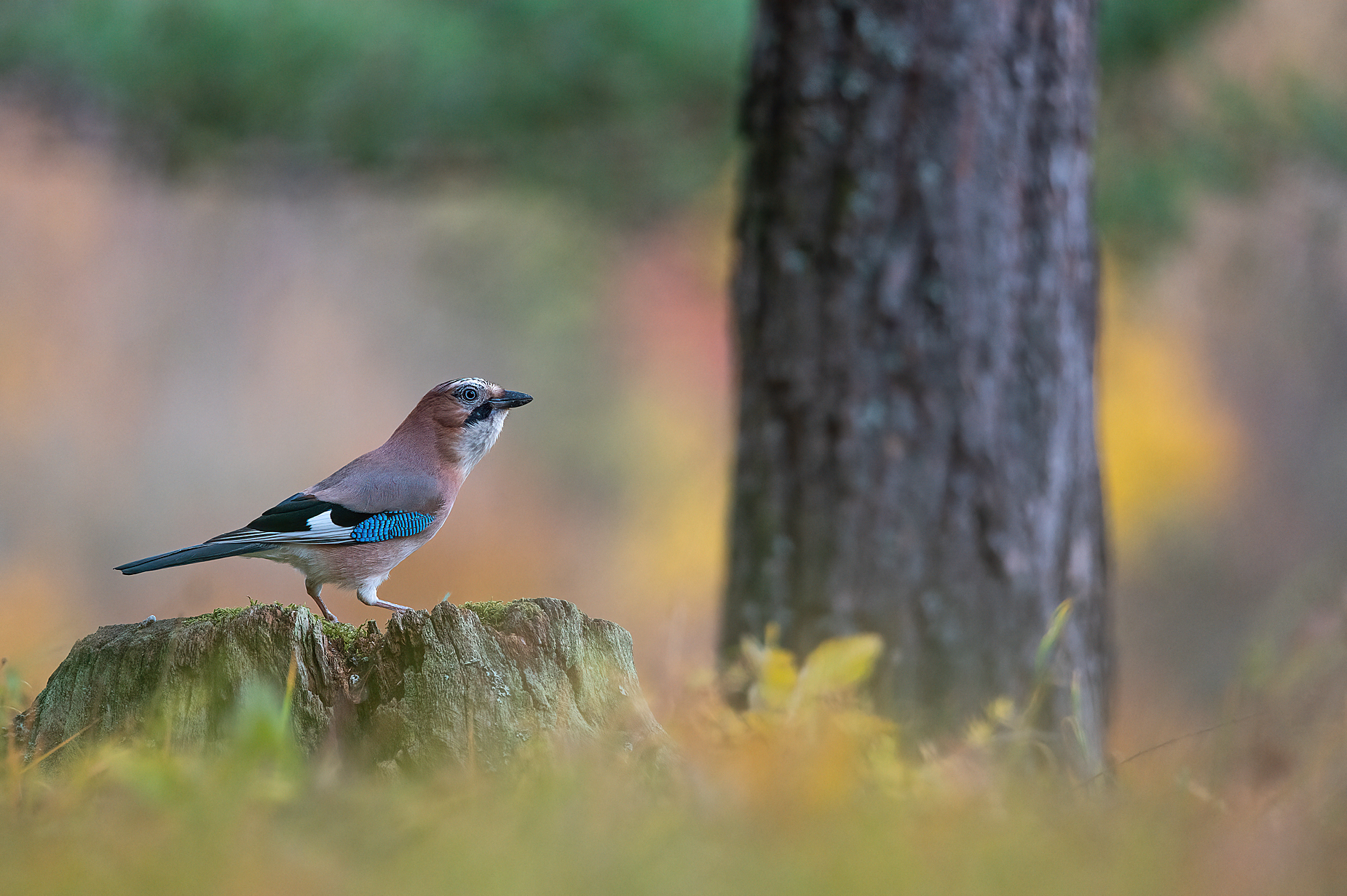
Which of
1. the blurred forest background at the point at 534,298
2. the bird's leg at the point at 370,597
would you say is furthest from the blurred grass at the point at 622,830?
the bird's leg at the point at 370,597

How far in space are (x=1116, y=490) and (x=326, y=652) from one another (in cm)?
911

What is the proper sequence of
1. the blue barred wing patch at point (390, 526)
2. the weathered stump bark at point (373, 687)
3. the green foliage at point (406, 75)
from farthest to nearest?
the green foliage at point (406, 75) < the blue barred wing patch at point (390, 526) < the weathered stump bark at point (373, 687)

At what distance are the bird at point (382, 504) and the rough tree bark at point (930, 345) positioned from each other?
1.22 m

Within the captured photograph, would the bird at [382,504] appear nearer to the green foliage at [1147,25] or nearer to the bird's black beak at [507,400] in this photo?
the bird's black beak at [507,400]

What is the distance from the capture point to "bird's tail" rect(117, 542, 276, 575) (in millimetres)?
2180

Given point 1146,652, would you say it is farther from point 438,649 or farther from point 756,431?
point 438,649

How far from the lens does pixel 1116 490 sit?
10.1m

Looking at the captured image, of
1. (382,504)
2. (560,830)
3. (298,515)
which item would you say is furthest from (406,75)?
(560,830)

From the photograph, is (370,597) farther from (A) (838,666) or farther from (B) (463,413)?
(A) (838,666)

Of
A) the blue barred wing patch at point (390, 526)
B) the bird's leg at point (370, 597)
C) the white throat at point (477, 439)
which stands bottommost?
the bird's leg at point (370, 597)

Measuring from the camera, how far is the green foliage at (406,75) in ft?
17.7

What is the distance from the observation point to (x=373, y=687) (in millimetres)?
2092

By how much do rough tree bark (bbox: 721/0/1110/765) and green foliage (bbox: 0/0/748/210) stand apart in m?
2.68

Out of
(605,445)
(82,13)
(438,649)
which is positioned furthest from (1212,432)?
(438,649)
